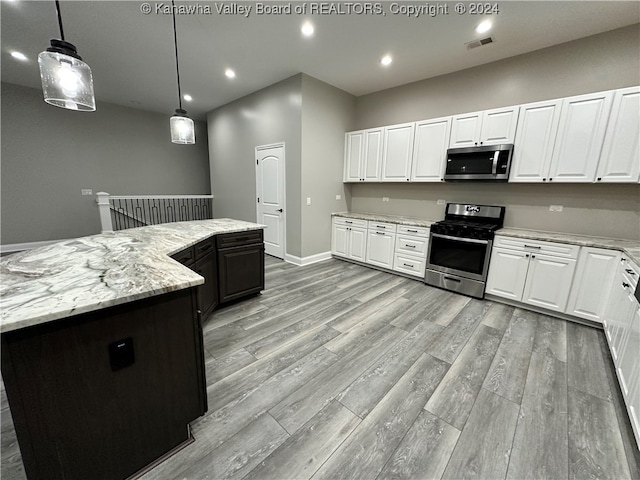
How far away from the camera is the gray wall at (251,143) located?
4.27 m

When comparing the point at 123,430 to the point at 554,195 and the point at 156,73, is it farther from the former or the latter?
the point at 156,73

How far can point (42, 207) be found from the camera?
203 inches

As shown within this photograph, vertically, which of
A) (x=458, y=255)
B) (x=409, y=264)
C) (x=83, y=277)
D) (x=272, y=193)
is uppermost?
(x=272, y=193)

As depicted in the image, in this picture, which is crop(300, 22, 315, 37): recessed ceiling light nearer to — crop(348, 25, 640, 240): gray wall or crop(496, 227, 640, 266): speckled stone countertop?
crop(348, 25, 640, 240): gray wall

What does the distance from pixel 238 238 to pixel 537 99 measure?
407cm

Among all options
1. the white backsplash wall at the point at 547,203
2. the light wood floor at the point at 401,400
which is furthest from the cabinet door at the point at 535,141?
the light wood floor at the point at 401,400

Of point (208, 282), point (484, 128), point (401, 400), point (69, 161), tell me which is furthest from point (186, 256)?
point (69, 161)

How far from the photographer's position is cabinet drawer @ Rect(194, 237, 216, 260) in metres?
2.35

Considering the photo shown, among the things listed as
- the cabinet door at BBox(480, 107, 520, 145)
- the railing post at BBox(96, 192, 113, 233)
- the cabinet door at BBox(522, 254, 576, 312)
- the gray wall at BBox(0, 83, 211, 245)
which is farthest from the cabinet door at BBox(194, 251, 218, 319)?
the gray wall at BBox(0, 83, 211, 245)

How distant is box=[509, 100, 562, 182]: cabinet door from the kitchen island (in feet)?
12.4

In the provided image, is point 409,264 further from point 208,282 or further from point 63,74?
point 63,74

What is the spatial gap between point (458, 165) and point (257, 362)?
138 inches

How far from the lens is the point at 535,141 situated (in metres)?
3.03

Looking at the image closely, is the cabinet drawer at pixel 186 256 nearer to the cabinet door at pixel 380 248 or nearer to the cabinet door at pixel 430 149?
the cabinet door at pixel 380 248
